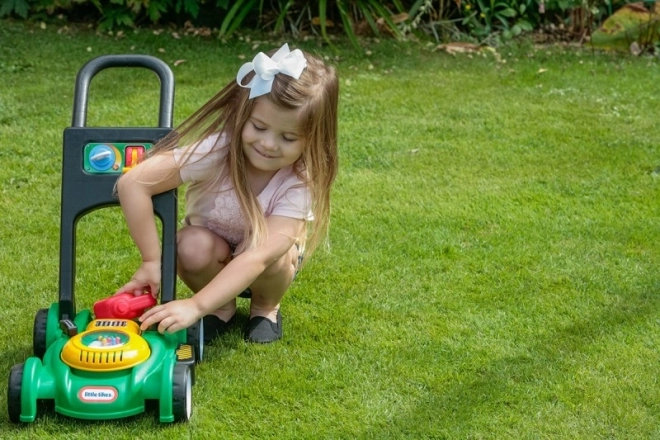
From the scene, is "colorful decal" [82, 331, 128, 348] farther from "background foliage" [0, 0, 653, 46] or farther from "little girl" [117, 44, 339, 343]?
"background foliage" [0, 0, 653, 46]

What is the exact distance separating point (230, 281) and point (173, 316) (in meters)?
0.17

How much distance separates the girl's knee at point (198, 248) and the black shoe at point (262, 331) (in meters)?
0.24

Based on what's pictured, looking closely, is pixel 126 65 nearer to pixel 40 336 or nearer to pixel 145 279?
pixel 145 279

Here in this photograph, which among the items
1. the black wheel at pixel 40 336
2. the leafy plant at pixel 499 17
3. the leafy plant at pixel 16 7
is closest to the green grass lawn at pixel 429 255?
the black wheel at pixel 40 336

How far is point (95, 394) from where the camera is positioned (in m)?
2.36

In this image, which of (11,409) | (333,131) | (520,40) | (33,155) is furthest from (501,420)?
(520,40)

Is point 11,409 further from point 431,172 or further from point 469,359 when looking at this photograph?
point 431,172

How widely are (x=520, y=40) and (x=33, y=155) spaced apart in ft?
11.5

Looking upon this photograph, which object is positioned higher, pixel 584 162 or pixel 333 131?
pixel 333 131

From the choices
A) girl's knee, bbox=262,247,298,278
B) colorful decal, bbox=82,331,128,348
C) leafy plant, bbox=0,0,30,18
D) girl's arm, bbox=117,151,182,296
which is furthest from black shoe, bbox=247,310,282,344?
leafy plant, bbox=0,0,30,18

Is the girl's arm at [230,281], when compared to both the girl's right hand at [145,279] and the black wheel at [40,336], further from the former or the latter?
the black wheel at [40,336]

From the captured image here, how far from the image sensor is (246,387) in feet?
8.75

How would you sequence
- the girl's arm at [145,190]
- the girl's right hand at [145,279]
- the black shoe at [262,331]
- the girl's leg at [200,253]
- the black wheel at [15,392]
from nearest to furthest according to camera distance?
the black wheel at [15,392] → the girl's arm at [145,190] → the girl's right hand at [145,279] → the girl's leg at [200,253] → the black shoe at [262,331]

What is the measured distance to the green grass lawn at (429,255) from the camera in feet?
8.50
